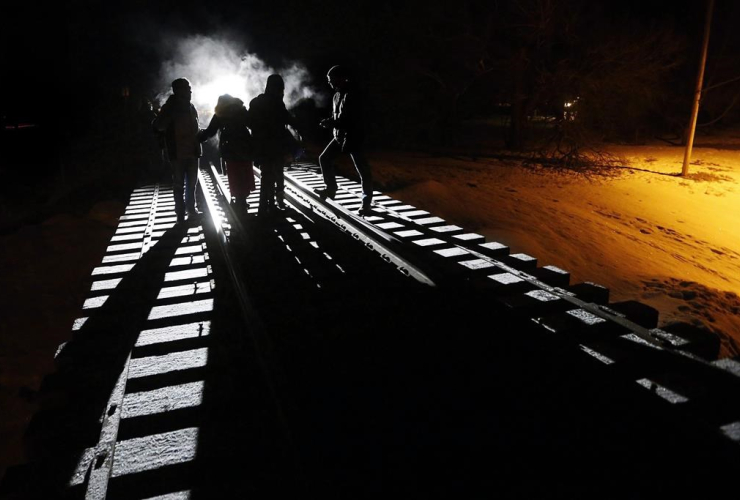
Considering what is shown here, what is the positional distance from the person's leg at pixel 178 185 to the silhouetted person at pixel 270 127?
1.06m

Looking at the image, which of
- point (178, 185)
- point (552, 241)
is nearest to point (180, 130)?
point (178, 185)

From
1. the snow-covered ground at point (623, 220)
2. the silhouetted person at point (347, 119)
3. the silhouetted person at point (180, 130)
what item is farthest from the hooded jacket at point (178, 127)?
the snow-covered ground at point (623, 220)

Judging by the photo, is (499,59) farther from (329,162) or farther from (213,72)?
(329,162)

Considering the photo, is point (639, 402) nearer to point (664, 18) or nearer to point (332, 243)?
point (332, 243)

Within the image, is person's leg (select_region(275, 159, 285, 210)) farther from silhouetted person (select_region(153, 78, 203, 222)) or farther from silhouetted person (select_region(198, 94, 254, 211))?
silhouetted person (select_region(153, 78, 203, 222))

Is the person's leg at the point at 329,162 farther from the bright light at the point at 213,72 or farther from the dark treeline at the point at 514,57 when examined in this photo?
the dark treeline at the point at 514,57

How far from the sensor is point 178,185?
22.5 feet

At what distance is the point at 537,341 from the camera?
320cm

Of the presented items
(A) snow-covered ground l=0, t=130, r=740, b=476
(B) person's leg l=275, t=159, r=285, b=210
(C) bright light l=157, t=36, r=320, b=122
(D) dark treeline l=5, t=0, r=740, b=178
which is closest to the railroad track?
(A) snow-covered ground l=0, t=130, r=740, b=476

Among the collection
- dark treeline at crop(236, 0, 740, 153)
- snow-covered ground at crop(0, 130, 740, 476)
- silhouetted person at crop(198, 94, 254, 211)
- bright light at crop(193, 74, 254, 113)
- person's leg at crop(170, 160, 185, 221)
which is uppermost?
dark treeline at crop(236, 0, 740, 153)

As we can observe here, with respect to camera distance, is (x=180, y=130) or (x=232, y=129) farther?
(x=232, y=129)

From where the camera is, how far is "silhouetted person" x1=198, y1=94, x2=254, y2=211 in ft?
21.4

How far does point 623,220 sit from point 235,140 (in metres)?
7.50

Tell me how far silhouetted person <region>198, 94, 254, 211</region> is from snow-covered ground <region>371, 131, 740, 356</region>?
358 cm
